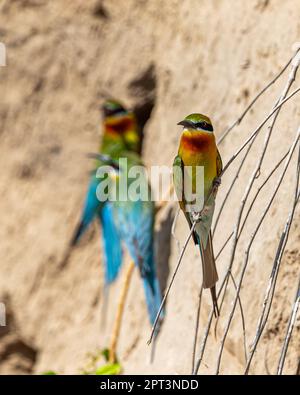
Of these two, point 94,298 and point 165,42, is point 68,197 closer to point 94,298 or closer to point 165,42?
point 94,298

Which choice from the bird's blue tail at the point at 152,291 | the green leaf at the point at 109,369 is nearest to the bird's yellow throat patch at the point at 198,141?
the bird's blue tail at the point at 152,291

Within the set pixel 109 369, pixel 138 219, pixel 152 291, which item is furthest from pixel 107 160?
pixel 109 369

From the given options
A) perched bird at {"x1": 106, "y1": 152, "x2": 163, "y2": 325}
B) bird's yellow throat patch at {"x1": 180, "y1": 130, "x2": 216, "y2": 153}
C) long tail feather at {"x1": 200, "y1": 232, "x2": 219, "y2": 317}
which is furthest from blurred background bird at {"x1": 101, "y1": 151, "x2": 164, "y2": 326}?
bird's yellow throat patch at {"x1": 180, "y1": 130, "x2": 216, "y2": 153}

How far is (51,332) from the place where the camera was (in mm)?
3684

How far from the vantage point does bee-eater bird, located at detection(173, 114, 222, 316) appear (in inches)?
86.4

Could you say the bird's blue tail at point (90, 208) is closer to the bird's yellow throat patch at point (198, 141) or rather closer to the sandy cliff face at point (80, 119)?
the sandy cliff face at point (80, 119)

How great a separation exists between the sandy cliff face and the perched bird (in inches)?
2.6

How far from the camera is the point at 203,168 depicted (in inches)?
86.7

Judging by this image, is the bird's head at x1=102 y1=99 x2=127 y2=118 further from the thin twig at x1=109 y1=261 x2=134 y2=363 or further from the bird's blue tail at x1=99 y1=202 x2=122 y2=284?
the thin twig at x1=109 y1=261 x2=134 y2=363

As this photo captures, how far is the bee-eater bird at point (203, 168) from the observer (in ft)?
7.20

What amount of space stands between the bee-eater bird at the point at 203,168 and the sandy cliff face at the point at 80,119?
26.2 inches

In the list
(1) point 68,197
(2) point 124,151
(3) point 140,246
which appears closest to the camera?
(3) point 140,246

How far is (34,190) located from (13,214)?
0.14 meters
